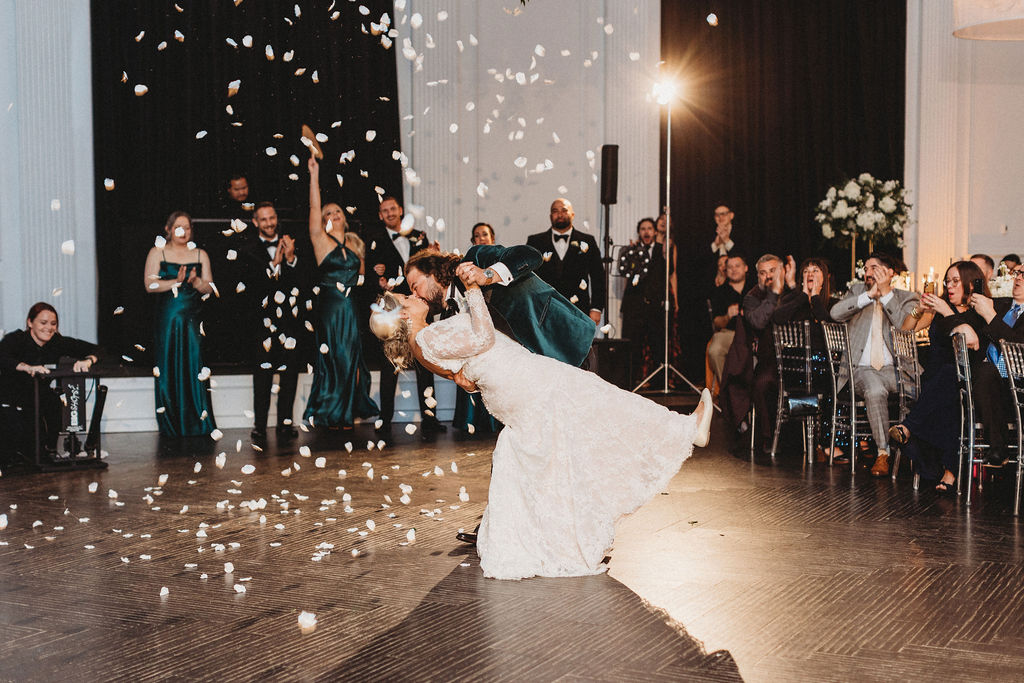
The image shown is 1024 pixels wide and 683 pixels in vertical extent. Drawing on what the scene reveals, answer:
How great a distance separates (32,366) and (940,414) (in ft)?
18.5

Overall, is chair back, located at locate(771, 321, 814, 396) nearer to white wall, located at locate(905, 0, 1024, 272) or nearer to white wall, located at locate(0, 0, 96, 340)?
white wall, located at locate(905, 0, 1024, 272)

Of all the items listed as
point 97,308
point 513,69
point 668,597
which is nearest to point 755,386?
point 668,597

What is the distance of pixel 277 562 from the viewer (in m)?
4.65

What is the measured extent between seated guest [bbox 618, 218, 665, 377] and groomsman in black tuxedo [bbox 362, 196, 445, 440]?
7.80 feet

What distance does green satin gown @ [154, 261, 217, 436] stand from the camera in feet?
27.6

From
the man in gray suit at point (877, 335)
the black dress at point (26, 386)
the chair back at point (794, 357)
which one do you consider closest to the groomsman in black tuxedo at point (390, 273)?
the black dress at point (26, 386)

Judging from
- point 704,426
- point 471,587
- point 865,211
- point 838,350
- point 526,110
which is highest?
point 526,110

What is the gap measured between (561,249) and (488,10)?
303 cm

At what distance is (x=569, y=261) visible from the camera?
898 centimetres

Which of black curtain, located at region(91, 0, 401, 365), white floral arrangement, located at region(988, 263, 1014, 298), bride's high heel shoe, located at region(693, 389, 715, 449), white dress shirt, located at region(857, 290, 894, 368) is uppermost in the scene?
black curtain, located at region(91, 0, 401, 365)

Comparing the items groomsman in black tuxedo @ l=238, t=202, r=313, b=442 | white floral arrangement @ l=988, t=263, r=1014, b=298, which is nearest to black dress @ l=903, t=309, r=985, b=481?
white floral arrangement @ l=988, t=263, r=1014, b=298

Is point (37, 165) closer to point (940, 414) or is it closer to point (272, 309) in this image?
point (272, 309)

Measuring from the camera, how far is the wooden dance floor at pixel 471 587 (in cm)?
338

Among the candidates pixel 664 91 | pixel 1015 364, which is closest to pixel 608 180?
pixel 664 91
